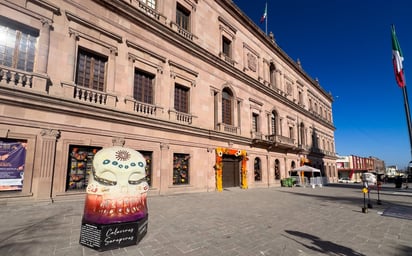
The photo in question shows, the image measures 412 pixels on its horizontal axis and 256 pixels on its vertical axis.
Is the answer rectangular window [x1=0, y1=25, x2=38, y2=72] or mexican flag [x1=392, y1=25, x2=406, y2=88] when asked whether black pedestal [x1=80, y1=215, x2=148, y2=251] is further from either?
mexican flag [x1=392, y1=25, x2=406, y2=88]

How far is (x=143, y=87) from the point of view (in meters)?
13.6

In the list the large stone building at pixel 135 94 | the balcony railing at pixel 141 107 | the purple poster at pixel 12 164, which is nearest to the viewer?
the purple poster at pixel 12 164

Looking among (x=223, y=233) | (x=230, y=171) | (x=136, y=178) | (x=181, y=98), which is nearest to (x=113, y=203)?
(x=136, y=178)

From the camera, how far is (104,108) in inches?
433

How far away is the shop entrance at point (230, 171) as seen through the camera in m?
18.8

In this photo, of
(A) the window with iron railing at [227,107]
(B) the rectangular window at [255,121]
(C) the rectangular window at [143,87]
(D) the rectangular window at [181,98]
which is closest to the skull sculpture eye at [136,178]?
(C) the rectangular window at [143,87]

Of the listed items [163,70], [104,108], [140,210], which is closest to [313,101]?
[163,70]

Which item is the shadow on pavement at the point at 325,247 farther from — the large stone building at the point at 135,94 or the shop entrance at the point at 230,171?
the shop entrance at the point at 230,171

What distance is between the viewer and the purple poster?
8242mm

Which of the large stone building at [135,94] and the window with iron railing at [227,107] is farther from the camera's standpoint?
the window with iron railing at [227,107]

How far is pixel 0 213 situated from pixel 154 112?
830 cm

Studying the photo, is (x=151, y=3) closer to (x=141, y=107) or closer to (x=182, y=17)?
(x=182, y=17)

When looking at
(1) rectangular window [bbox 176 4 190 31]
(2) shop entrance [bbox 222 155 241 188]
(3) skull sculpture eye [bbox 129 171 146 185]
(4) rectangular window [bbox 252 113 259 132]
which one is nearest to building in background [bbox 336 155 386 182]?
(4) rectangular window [bbox 252 113 259 132]

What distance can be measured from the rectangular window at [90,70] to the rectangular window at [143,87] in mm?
1979
